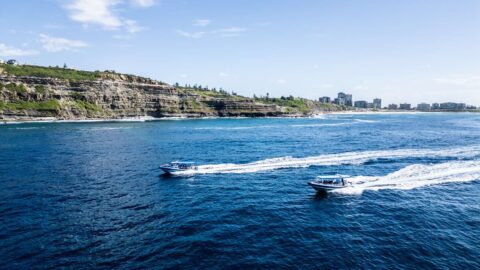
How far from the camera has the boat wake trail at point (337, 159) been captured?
86875mm

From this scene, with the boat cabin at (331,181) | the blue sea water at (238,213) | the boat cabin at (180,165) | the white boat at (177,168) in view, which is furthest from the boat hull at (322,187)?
the boat cabin at (180,165)

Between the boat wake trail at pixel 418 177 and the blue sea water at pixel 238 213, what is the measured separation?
9.9 inches

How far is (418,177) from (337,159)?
84.4 feet

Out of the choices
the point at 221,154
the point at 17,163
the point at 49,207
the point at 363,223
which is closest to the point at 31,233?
the point at 49,207

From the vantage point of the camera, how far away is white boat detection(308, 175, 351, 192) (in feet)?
217

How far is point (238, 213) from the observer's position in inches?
2192

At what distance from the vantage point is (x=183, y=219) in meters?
52.7

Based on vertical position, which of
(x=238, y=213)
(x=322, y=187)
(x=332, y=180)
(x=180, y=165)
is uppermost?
(x=332, y=180)

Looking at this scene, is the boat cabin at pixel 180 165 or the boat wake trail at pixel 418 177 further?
the boat cabin at pixel 180 165

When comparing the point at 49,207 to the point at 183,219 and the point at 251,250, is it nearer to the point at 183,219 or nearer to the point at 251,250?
the point at 183,219

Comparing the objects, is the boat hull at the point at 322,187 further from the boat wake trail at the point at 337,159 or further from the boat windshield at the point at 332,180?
the boat wake trail at the point at 337,159

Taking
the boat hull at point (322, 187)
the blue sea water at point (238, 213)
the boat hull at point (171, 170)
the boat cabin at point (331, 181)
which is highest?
the boat cabin at point (331, 181)

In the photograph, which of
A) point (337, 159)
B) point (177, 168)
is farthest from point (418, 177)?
point (177, 168)

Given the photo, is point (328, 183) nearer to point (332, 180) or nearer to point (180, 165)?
point (332, 180)
